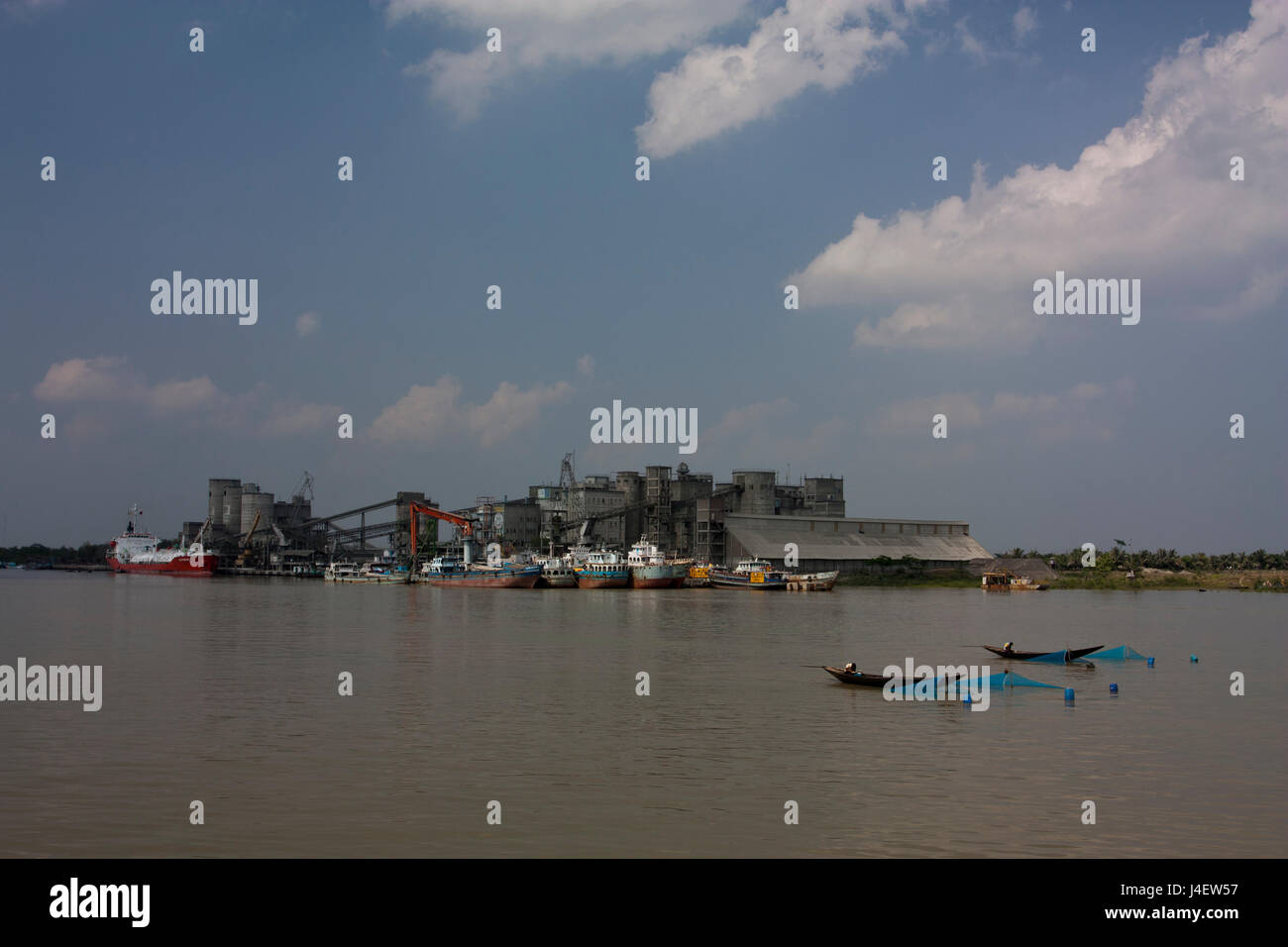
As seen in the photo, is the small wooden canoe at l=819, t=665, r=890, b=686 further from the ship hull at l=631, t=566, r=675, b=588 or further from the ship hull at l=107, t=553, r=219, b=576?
the ship hull at l=107, t=553, r=219, b=576

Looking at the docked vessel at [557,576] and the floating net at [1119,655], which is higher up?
the floating net at [1119,655]

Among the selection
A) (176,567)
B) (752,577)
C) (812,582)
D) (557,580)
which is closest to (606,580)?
(557,580)

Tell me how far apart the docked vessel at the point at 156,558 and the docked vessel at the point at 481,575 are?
51.4 meters

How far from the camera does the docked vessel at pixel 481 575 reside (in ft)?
419

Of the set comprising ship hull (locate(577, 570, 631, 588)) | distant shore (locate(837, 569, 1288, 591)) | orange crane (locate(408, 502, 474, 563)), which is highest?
orange crane (locate(408, 502, 474, 563))

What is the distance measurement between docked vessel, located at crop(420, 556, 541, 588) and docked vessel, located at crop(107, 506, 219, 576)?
5139 centimetres

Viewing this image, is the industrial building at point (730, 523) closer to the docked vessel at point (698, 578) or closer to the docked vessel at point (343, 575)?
the docked vessel at point (698, 578)

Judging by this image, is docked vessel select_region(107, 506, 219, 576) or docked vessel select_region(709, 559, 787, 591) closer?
docked vessel select_region(709, 559, 787, 591)

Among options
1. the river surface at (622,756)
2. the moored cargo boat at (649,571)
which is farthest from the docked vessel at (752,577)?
the river surface at (622,756)

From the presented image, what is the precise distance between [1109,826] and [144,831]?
600 inches

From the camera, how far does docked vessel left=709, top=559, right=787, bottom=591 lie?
120m

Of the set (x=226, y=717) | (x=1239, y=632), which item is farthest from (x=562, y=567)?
(x=226, y=717)

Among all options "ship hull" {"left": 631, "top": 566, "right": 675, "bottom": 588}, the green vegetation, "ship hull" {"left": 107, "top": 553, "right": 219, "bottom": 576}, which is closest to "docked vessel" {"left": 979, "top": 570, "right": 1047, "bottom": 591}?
the green vegetation

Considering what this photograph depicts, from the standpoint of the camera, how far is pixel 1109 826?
55.3 feet
